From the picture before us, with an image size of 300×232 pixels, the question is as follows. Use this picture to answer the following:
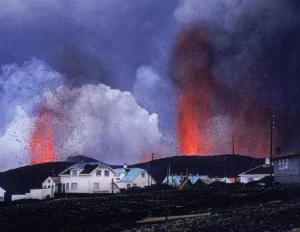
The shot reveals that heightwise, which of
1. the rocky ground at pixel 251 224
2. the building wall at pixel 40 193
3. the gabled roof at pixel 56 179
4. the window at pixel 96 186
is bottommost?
the building wall at pixel 40 193

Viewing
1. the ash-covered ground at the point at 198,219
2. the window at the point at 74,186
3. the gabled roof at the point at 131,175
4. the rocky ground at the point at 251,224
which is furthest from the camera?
the gabled roof at the point at 131,175

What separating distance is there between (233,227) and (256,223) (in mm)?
1695

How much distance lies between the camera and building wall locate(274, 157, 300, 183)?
52062mm

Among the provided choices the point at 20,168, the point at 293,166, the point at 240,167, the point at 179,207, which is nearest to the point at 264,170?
the point at 293,166

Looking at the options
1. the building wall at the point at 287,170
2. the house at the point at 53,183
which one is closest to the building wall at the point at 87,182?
the house at the point at 53,183

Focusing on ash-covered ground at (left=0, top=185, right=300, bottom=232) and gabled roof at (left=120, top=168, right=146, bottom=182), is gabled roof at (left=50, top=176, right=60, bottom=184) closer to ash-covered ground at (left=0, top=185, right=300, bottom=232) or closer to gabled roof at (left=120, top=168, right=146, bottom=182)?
gabled roof at (left=120, top=168, right=146, bottom=182)

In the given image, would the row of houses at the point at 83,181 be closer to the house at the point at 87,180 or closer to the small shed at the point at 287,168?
the house at the point at 87,180

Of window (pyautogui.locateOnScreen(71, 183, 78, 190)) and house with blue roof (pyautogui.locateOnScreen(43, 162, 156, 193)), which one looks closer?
house with blue roof (pyautogui.locateOnScreen(43, 162, 156, 193))

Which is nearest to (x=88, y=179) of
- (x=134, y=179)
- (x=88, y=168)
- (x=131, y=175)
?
(x=88, y=168)

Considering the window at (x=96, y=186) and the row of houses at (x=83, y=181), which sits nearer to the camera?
the row of houses at (x=83, y=181)

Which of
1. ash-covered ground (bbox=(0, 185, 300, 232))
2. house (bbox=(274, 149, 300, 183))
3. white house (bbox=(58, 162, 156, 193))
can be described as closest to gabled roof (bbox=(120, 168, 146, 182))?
white house (bbox=(58, 162, 156, 193))

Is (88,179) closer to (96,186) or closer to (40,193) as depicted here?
(96,186)

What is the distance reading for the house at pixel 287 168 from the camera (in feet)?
171

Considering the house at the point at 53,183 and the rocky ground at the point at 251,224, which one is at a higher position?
the rocky ground at the point at 251,224
